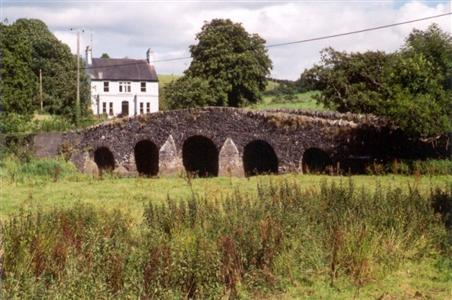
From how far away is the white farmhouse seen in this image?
65688 mm

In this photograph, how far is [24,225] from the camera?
10.2 metres

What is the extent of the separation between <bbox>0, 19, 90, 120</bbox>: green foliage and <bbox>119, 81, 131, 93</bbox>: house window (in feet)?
23.3

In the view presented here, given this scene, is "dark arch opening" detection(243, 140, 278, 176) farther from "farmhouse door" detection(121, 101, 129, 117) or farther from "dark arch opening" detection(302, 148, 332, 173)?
"farmhouse door" detection(121, 101, 129, 117)

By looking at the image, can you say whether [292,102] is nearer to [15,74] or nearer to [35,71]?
[35,71]

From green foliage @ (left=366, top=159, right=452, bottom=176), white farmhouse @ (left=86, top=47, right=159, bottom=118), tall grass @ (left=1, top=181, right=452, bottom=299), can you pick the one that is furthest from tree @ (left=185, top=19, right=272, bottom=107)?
tall grass @ (left=1, top=181, right=452, bottom=299)

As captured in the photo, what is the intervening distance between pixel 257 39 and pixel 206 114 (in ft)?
86.6

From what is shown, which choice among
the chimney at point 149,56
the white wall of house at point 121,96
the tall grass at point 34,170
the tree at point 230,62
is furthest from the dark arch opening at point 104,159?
the chimney at point 149,56

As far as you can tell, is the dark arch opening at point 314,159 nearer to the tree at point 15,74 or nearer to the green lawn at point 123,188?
the green lawn at point 123,188

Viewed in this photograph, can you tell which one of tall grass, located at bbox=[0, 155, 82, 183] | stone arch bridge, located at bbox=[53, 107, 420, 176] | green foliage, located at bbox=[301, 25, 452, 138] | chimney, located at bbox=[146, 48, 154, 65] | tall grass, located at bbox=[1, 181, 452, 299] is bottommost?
→ tall grass, located at bbox=[1, 181, 452, 299]

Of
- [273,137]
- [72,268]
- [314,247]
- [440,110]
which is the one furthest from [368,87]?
[72,268]

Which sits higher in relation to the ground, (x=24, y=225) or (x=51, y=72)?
(x=51, y=72)

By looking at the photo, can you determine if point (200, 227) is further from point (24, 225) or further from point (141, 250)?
point (24, 225)

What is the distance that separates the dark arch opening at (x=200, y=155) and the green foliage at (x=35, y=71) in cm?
1831

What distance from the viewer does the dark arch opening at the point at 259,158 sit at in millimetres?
31328
